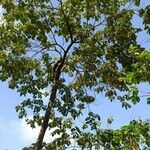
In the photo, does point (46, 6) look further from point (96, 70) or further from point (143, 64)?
point (143, 64)

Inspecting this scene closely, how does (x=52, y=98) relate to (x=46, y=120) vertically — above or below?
above

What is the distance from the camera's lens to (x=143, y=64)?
38.7 feet

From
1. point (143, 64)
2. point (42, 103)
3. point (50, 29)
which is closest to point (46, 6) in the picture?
point (50, 29)

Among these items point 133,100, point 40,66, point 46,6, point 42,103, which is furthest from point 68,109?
point 133,100

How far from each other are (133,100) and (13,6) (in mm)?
11130

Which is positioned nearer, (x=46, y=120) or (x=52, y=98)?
(x=46, y=120)

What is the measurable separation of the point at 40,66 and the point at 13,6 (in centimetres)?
317

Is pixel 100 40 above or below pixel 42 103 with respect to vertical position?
above

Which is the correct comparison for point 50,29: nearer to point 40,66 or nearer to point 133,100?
point 40,66

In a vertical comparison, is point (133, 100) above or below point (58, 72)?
below

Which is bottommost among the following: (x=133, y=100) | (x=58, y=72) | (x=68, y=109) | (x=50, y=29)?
(x=133, y=100)

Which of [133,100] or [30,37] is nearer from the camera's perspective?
[133,100]

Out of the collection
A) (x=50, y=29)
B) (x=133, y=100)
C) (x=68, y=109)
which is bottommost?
(x=133, y=100)

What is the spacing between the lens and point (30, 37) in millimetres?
21438
